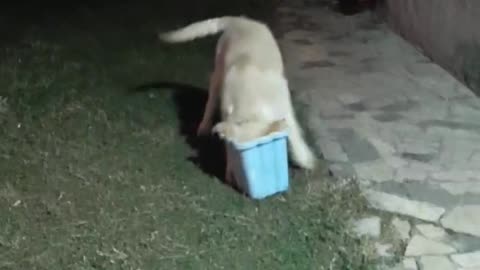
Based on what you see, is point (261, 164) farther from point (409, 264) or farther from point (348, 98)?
point (348, 98)

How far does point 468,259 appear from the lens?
98.8 inches

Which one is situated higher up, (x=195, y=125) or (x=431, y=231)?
(x=431, y=231)

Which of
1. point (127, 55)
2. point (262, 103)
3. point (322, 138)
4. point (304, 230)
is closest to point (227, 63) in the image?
point (262, 103)

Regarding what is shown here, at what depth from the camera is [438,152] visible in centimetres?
333

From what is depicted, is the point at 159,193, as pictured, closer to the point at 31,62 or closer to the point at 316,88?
Answer: the point at 316,88

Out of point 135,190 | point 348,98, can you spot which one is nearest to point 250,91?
point 135,190

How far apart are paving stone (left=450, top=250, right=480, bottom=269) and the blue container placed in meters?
0.65

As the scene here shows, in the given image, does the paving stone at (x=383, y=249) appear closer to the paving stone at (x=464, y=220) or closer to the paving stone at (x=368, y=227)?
the paving stone at (x=368, y=227)

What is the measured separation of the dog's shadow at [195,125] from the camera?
3197 mm

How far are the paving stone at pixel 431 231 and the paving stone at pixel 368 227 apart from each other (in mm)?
131

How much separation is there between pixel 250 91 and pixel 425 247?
83cm

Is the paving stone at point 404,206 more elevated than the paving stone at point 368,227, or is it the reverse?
the paving stone at point 368,227

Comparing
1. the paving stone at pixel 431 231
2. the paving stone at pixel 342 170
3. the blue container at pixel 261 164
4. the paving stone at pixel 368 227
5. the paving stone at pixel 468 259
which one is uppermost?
the blue container at pixel 261 164

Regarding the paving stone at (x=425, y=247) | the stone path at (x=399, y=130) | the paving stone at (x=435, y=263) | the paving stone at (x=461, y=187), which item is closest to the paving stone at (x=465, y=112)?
the stone path at (x=399, y=130)
